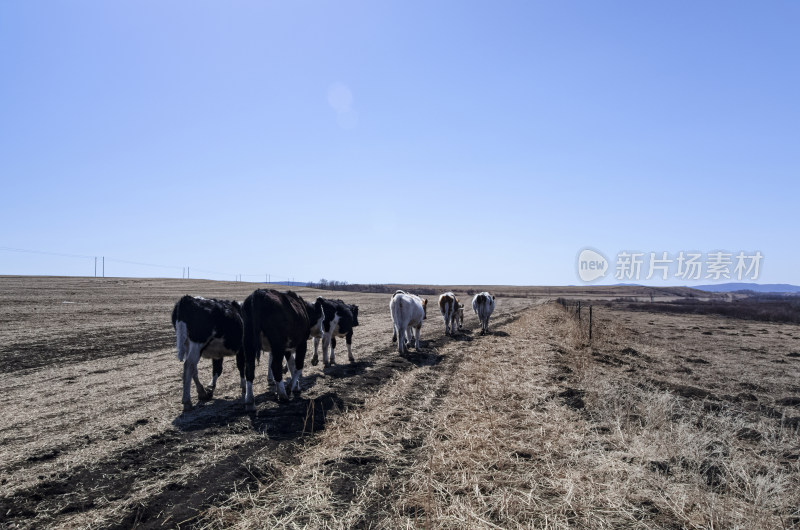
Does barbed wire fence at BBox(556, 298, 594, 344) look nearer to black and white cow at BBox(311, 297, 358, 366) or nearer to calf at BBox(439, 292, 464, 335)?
calf at BBox(439, 292, 464, 335)

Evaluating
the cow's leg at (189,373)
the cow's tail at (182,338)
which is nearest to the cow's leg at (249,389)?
the cow's leg at (189,373)

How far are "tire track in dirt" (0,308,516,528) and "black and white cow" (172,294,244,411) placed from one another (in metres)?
0.61

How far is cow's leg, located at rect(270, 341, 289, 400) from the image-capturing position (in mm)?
8203

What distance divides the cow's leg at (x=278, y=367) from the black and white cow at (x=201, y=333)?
84 centimetres

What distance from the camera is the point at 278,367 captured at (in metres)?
8.25

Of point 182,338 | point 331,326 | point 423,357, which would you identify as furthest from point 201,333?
point 423,357

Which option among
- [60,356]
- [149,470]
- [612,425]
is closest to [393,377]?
[612,425]

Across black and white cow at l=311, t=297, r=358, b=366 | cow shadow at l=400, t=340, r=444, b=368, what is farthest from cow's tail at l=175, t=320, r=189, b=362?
cow shadow at l=400, t=340, r=444, b=368

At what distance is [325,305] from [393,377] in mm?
3102

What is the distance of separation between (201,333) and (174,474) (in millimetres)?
3356

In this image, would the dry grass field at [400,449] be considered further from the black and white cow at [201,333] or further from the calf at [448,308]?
the calf at [448,308]

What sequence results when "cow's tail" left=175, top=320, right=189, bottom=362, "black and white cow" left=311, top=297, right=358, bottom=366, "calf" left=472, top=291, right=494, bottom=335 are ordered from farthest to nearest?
"calf" left=472, top=291, right=494, bottom=335 → "black and white cow" left=311, top=297, right=358, bottom=366 → "cow's tail" left=175, top=320, right=189, bottom=362

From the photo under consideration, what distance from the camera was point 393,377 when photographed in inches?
412

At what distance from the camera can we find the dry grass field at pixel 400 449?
4.21 metres
